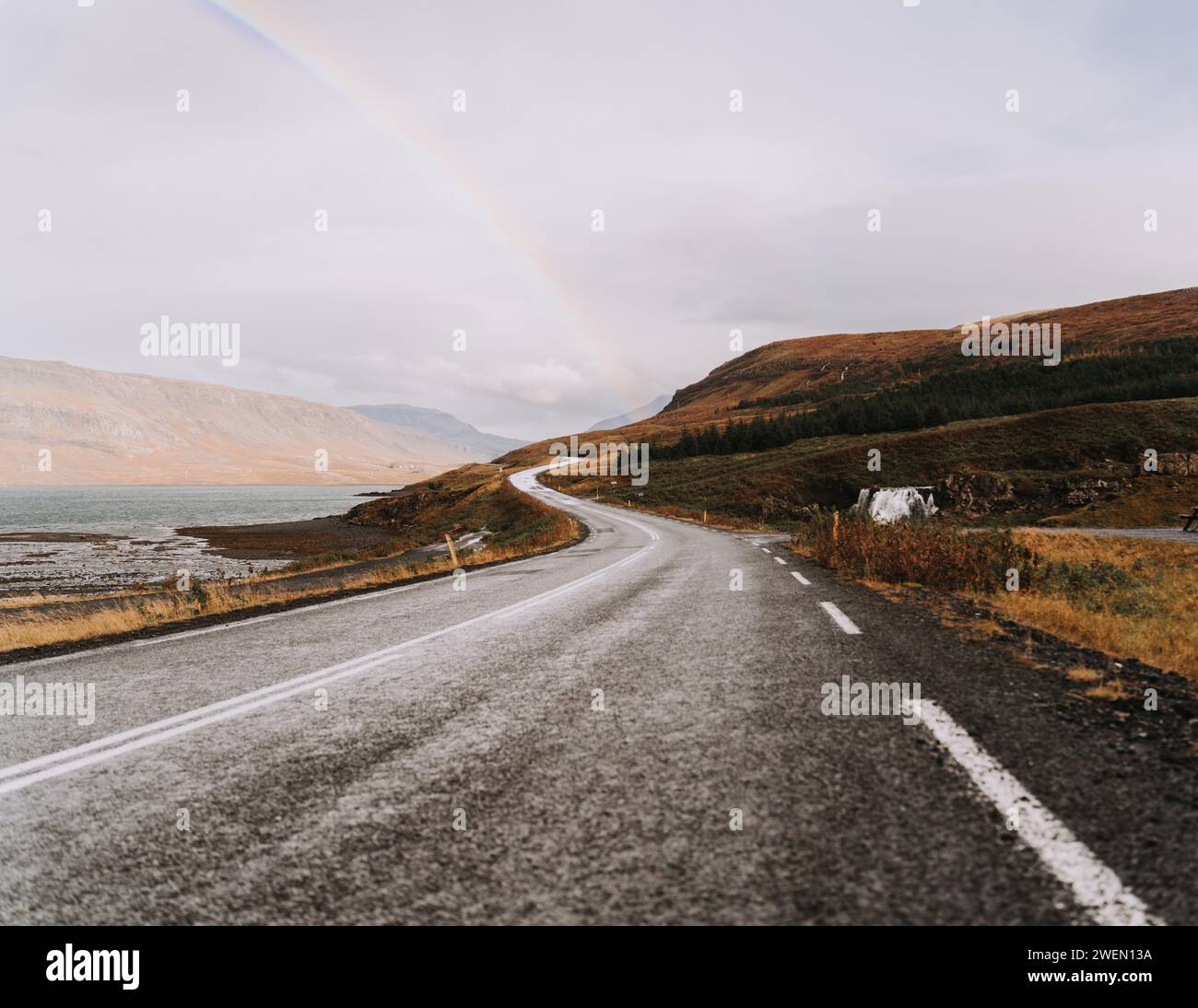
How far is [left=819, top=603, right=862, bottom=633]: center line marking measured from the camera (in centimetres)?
735

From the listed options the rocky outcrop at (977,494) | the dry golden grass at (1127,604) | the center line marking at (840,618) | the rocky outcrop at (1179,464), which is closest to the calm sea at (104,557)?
the center line marking at (840,618)

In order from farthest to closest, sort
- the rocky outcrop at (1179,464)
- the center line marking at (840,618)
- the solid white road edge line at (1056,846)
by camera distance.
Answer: the rocky outcrop at (1179,464)
the center line marking at (840,618)
the solid white road edge line at (1056,846)

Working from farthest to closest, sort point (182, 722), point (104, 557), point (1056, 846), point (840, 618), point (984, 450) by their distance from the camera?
point (984, 450), point (104, 557), point (840, 618), point (182, 722), point (1056, 846)

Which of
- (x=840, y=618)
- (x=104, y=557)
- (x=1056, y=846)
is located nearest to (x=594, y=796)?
(x=1056, y=846)

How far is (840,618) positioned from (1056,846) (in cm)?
559

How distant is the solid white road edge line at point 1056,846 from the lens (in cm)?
219

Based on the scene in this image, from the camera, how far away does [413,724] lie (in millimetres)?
4398

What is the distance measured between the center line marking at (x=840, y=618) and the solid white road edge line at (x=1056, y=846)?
11.9ft

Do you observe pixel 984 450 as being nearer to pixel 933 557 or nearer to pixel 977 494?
pixel 977 494

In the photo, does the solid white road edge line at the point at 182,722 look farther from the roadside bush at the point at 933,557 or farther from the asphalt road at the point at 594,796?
the roadside bush at the point at 933,557

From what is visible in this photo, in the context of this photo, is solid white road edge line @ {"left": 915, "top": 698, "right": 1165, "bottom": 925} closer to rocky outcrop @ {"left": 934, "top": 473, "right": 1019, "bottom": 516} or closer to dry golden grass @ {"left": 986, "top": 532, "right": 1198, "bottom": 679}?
dry golden grass @ {"left": 986, "top": 532, "right": 1198, "bottom": 679}

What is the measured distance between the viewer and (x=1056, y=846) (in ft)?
8.44
